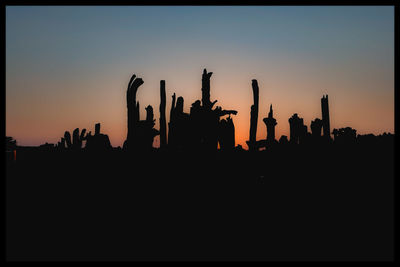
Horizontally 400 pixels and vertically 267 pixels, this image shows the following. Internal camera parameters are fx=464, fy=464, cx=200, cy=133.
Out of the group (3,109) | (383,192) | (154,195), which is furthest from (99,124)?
(383,192)

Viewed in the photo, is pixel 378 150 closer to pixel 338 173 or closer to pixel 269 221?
pixel 338 173

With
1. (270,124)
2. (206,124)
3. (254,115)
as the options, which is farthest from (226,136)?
(270,124)

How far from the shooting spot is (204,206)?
1252 cm

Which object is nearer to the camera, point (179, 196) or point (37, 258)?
point (37, 258)

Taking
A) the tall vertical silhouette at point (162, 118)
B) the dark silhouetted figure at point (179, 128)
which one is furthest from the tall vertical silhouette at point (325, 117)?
the tall vertical silhouette at point (162, 118)

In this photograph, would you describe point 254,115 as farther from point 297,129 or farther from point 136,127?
point 136,127

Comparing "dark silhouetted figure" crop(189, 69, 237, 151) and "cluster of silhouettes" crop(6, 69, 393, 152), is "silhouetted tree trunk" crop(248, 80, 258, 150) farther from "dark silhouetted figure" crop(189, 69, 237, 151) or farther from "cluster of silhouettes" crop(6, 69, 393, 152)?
"dark silhouetted figure" crop(189, 69, 237, 151)

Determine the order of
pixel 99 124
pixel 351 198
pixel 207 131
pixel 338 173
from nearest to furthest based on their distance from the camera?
pixel 351 198 < pixel 338 173 < pixel 207 131 < pixel 99 124

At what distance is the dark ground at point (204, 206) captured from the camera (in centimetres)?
1037

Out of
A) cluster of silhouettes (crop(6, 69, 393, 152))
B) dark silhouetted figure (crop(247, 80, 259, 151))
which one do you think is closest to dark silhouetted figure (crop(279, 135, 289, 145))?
cluster of silhouettes (crop(6, 69, 393, 152))

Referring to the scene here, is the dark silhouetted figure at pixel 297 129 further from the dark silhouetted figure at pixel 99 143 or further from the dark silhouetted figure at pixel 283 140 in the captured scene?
the dark silhouetted figure at pixel 99 143

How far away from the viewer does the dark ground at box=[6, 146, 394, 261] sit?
10367mm

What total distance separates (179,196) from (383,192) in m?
5.61
